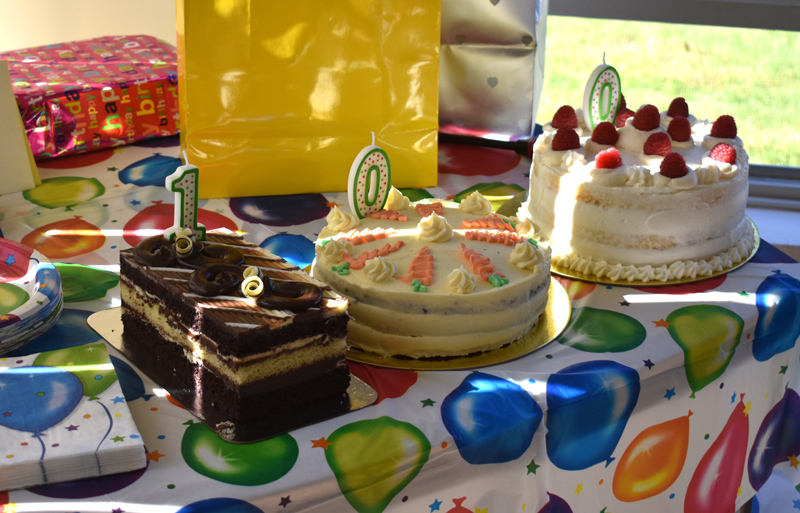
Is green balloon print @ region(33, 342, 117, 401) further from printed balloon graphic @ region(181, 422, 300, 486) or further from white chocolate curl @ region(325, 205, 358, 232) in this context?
white chocolate curl @ region(325, 205, 358, 232)

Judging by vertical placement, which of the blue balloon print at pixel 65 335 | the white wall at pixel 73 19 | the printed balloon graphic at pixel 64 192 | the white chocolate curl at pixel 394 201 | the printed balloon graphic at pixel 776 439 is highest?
the white wall at pixel 73 19

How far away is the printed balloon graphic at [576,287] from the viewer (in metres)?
1.51

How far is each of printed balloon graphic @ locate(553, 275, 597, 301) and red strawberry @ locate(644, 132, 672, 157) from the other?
0.31m

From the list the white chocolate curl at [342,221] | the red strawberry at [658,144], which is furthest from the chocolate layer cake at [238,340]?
the red strawberry at [658,144]

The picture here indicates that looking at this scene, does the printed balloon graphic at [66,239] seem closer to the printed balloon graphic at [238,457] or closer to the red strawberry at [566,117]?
the printed balloon graphic at [238,457]

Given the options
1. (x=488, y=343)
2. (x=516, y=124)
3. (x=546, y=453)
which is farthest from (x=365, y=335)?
(x=516, y=124)

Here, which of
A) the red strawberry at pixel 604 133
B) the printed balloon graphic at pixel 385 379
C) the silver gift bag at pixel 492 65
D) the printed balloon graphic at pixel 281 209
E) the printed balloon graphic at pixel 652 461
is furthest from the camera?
the silver gift bag at pixel 492 65

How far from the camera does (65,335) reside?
1.30 m

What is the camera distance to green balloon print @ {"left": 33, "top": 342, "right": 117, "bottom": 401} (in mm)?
1094

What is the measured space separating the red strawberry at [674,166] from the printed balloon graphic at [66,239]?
1130 millimetres

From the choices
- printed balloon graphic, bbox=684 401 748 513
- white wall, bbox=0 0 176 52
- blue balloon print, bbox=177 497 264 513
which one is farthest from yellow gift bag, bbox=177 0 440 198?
white wall, bbox=0 0 176 52

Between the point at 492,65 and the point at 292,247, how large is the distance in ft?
2.72

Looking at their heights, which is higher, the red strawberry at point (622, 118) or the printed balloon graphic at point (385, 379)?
the red strawberry at point (622, 118)

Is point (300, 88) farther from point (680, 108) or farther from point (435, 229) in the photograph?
point (680, 108)
